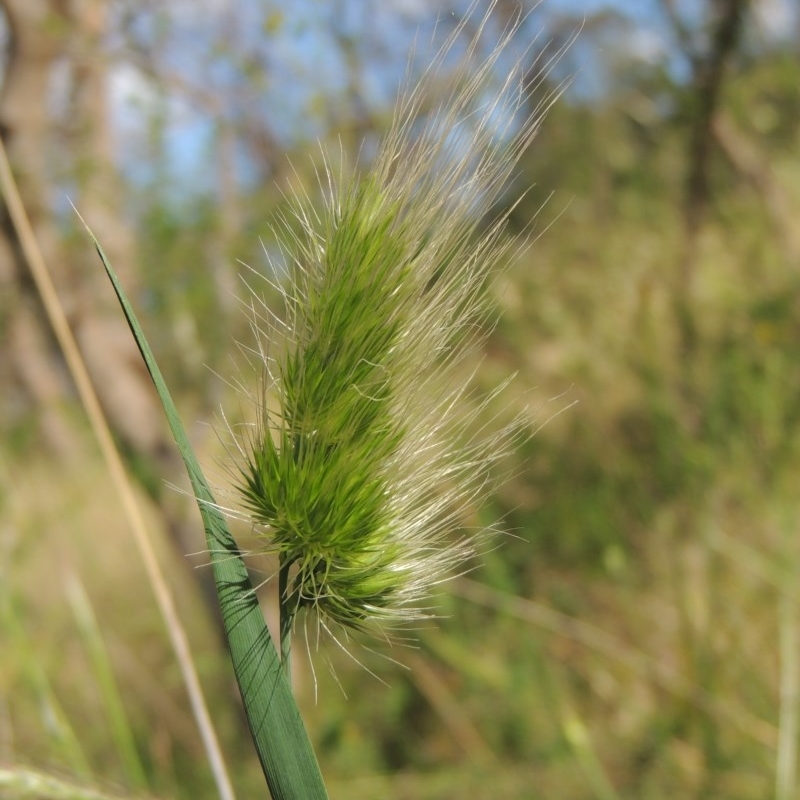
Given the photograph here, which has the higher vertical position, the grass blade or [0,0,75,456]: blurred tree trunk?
[0,0,75,456]: blurred tree trunk

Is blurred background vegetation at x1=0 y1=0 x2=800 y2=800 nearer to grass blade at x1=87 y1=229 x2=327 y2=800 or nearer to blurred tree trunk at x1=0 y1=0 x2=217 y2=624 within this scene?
blurred tree trunk at x1=0 y1=0 x2=217 y2=624

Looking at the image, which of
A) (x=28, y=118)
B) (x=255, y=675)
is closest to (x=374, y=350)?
(x=255, y=675)

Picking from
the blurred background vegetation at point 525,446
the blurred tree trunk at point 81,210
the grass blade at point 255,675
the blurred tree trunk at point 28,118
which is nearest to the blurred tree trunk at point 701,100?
the blurred background vegetation at point 525,446

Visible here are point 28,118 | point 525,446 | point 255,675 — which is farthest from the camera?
point 525,446

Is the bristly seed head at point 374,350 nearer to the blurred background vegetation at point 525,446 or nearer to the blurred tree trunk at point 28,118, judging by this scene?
the blurred background vegetation at point 525,446

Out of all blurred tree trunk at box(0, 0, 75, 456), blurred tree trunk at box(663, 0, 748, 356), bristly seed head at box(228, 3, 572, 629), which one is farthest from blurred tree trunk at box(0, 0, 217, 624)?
bristly seed head at box(228, 3, 572, 629)

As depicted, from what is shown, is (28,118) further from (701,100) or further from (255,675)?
(255,675)
